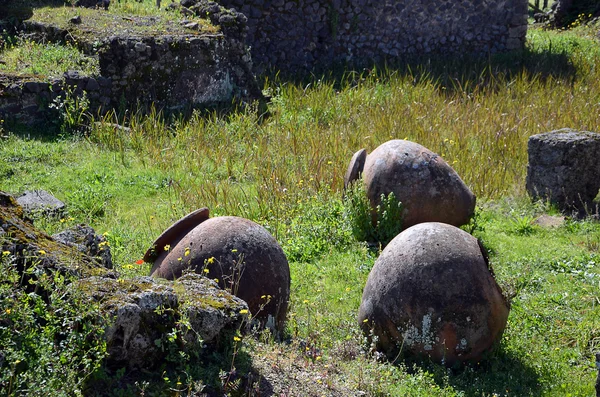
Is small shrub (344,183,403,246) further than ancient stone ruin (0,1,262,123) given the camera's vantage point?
No

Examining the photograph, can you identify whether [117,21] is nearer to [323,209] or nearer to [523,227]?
[323,209]

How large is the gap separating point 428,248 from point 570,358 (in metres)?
1.41

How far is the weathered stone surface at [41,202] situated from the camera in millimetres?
7162

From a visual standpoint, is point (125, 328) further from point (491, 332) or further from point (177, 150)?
point (177, 150)

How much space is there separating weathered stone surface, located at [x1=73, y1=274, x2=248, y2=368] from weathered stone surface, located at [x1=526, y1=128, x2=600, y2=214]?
554 centimetres

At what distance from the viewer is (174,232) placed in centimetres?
560

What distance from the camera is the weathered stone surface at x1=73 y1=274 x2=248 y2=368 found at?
3818 mm

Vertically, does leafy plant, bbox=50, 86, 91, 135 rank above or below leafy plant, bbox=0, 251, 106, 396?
below

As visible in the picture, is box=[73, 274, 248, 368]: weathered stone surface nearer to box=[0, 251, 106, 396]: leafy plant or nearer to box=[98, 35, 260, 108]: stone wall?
box=[0, 251, 106, 396]: leafy plant

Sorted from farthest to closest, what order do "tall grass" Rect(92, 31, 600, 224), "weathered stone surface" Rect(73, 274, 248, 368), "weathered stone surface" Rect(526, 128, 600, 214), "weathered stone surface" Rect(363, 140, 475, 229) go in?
"tall grass" Rect(92, 31, 600, 224) < "weathered stone surface" Rect(526, 128, 600, 214) < "weathered stone surface" Rect(363, 140, 475, 229) < "weathered stone surface" Rect(73, 274, 248, 368)

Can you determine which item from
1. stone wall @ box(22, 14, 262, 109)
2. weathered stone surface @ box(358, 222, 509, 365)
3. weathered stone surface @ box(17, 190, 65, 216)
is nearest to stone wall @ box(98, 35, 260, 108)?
stone wall @ box(22, 14, 262, 109)

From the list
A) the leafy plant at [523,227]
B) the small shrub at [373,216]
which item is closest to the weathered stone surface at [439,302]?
the small shrub at [373,216]

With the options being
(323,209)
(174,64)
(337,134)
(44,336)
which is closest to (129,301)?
(44,336)

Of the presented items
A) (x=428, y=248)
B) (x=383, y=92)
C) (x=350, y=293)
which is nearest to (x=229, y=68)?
(x=383, y=92)
